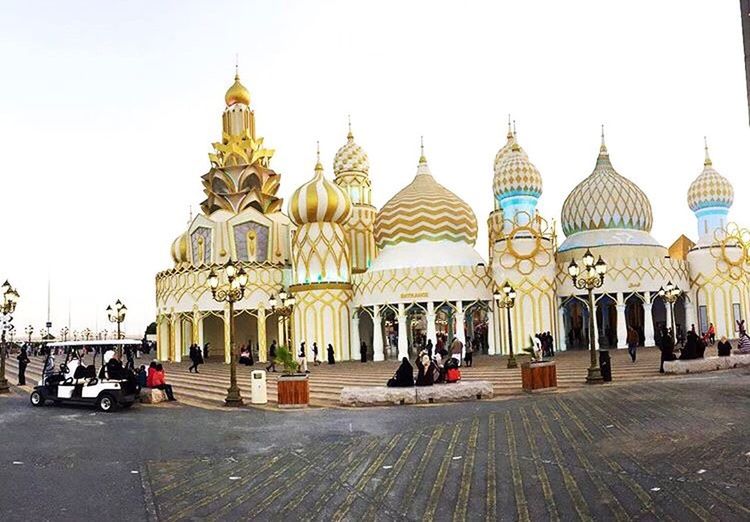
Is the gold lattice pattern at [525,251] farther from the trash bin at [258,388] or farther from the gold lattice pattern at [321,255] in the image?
the trash bin at [258,388]

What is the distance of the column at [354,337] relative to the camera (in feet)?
126

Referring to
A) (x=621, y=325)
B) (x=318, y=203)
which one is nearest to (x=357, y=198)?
(x=318, y=203)

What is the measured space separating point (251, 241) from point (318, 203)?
6.83 metres

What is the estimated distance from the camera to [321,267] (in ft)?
128

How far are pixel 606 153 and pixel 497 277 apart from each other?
1262cm

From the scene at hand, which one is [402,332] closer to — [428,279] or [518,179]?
[428,279]

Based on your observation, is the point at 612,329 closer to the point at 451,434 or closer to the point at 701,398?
the point at 701,398

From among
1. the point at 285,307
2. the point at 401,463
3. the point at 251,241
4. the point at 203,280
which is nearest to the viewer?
the point at 401,463

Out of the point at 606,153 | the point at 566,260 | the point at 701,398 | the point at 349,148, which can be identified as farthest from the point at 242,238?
the point at 701,398

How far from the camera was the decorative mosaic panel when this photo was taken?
44031 mm

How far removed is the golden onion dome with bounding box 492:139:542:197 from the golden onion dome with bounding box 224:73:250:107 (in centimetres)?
2105

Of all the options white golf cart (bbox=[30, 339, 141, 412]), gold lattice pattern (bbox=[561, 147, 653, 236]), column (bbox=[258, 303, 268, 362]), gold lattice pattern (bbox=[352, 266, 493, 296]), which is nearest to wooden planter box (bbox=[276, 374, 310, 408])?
white golf cart (bbox=[30, 339, 141, 412])

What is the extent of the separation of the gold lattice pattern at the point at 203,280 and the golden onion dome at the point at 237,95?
53.0 ft

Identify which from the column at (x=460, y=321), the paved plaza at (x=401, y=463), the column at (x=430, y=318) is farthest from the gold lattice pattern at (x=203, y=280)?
the paved plaza at (x=401, y=463)
